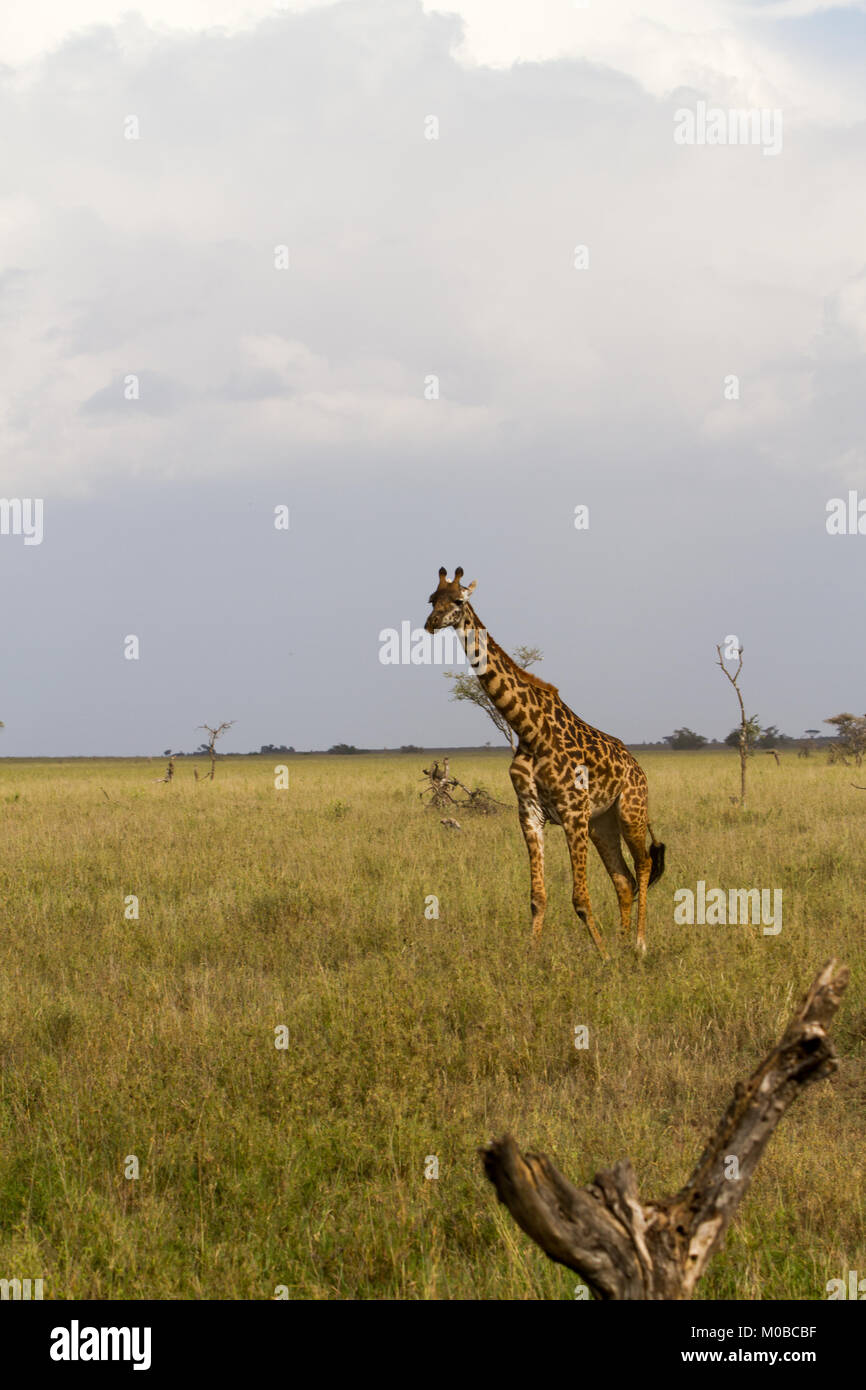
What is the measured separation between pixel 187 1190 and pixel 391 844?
978 cm

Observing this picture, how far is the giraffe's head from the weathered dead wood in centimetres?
574

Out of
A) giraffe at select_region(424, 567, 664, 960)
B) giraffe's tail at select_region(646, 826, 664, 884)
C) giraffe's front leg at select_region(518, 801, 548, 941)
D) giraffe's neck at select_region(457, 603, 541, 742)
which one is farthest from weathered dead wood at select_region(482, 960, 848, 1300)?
giraffe's tail at select_region(646, 826, 664, 884)

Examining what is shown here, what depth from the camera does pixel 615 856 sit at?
944 cm

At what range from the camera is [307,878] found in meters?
11.3

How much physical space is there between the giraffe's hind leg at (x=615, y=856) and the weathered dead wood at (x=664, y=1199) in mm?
6550

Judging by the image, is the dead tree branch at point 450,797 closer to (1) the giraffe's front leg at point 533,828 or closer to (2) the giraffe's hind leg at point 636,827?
(2) the giraffe's hind leg at point 636,827

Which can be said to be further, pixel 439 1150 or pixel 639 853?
pixel 639 853

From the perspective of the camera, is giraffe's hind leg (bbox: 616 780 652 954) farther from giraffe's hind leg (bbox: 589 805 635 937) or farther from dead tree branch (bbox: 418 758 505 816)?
dead tree branch (bbox: 418 758 505 816)

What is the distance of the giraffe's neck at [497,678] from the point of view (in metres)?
8.56

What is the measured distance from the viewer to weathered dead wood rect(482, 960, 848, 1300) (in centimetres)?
228

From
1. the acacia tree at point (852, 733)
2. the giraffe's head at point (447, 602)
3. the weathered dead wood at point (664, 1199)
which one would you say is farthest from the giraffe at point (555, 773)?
the acacia tree at point (852, 733)

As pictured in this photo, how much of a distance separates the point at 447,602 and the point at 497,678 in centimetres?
84

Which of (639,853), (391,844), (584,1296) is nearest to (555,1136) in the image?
(584,1296)

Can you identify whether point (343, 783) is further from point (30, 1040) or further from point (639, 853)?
point (30, 1040)
